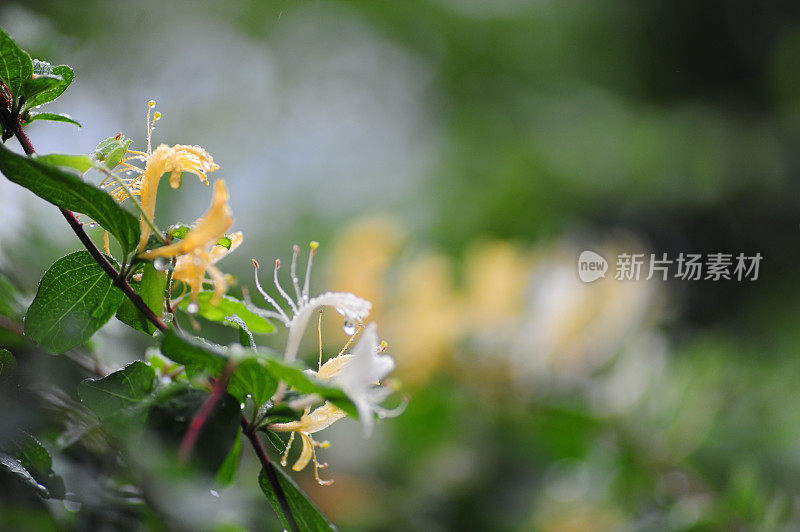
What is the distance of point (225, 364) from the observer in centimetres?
23

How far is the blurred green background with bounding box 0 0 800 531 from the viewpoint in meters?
0.75

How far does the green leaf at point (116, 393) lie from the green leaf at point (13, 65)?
0.35 ft

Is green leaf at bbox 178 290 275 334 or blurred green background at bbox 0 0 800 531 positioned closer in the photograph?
green leaf at bbox 178 290 275 334

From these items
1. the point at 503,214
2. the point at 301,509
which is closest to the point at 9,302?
the point at 301,509

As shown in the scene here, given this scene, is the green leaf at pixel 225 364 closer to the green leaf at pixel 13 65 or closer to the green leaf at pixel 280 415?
the green leaf at pixel 280 415

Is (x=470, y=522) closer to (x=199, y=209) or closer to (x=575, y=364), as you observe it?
(x=575, y=364)

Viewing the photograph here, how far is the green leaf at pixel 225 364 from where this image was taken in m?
0.22

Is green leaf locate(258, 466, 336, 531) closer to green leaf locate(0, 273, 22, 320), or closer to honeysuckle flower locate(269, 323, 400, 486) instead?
honeysuckle flower locate(269, 323, 400, 486)

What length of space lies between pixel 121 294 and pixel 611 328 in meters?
0.79

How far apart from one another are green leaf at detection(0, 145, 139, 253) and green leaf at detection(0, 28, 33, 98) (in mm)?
44

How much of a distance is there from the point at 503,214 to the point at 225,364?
4.63 ft

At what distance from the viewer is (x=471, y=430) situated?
2.71 feet

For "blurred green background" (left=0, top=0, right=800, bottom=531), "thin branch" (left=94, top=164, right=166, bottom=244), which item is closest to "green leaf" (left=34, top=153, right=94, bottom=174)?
"thin branch" (left=94, top=164, right=166, bottom=244)

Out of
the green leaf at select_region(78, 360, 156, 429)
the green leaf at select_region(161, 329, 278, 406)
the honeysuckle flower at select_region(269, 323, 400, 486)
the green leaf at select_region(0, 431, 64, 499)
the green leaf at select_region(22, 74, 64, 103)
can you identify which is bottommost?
the green leaf at select_region(0, 431, 64, 499)
